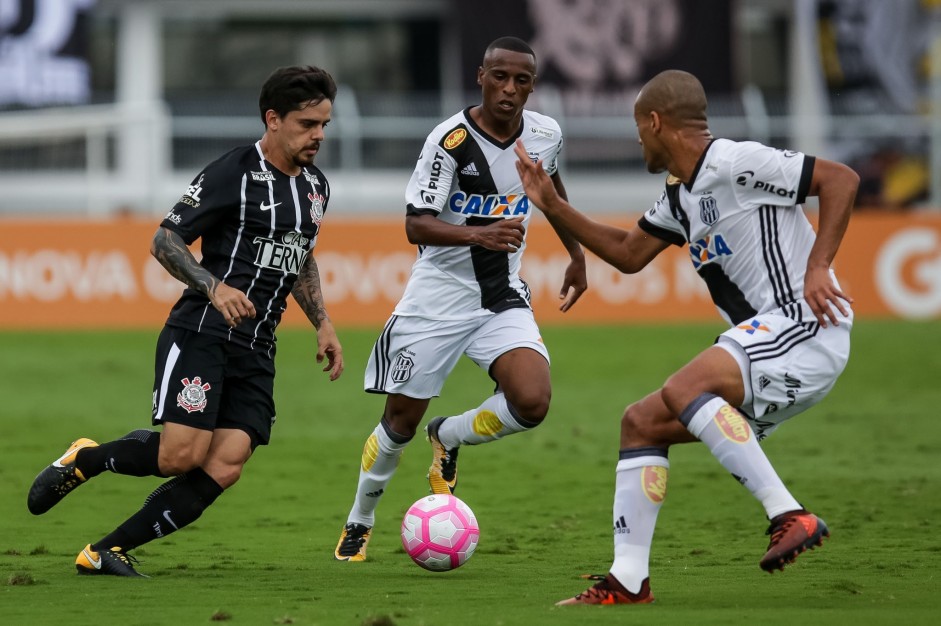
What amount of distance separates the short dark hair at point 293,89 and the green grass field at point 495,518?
218cm

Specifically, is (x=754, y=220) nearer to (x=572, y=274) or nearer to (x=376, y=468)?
(x=572, y=274)

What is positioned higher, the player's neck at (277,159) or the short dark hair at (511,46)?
the short dark hair at (511,46)

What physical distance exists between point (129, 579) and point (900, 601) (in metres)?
3.31

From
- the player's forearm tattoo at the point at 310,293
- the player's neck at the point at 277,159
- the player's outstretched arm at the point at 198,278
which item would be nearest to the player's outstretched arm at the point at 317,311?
the player's forearm tattoo at the point at 310,293

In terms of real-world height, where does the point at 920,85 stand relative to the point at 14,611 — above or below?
above

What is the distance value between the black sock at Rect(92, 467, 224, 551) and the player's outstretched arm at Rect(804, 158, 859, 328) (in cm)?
286

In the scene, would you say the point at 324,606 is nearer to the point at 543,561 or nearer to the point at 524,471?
the point at 543,561

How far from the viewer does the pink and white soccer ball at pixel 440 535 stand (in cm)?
698

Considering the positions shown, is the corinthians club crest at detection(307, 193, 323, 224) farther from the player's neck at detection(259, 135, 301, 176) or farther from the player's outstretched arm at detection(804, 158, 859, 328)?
the player's outstretched arm at detection(804, 158, 859, 328)

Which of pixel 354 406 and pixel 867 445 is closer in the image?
pixel 867 445

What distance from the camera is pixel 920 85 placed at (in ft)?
88.1

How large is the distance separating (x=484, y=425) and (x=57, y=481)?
219 cm

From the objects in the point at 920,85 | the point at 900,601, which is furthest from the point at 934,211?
the point at 900,601

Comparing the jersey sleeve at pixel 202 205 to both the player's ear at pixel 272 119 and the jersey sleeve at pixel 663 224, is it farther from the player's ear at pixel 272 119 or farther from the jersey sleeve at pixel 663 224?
the jersey sleeve at pixel 663 224
